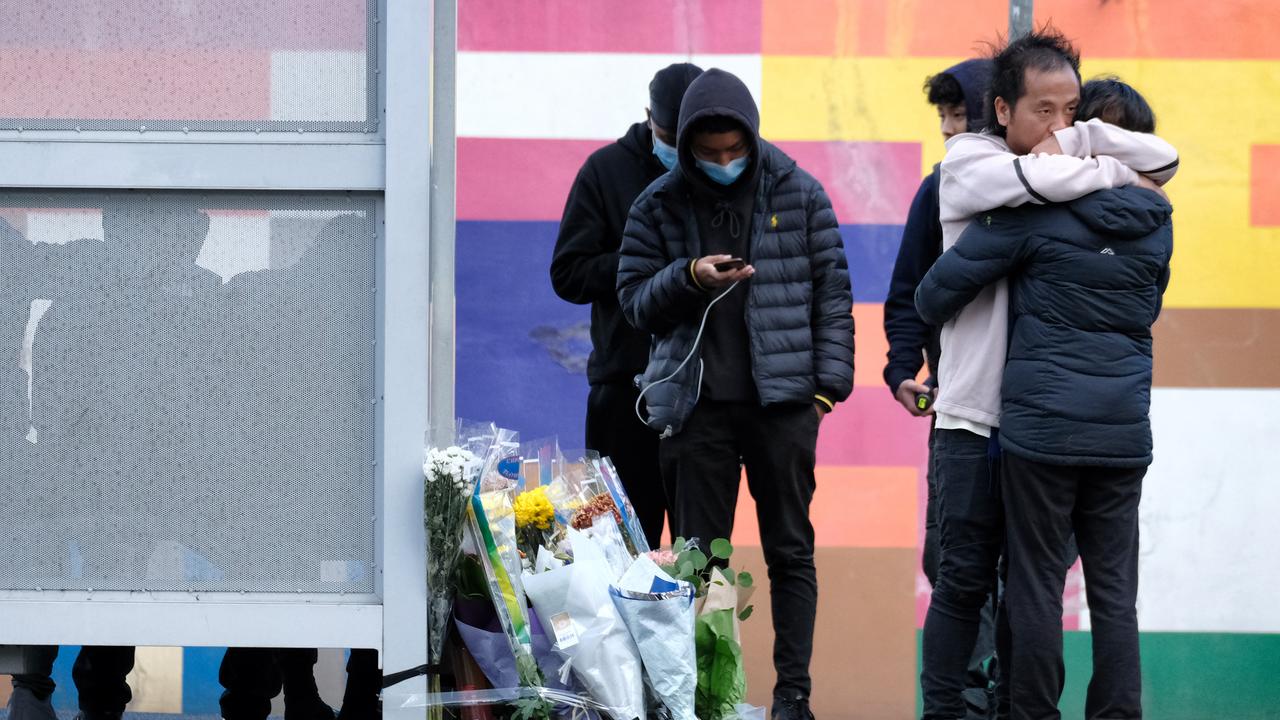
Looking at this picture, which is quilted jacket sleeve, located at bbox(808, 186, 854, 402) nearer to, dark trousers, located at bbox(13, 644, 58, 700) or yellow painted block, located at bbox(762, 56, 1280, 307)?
Result: yellow painted block, located at bbox(762, 56, 1280, 307)

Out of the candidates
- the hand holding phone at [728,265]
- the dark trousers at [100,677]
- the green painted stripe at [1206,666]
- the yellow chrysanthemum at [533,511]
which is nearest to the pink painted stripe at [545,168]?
the hand holding phone at [728,265]

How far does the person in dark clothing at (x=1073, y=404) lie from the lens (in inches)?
122

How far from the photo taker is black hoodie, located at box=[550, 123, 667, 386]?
4.12 metres

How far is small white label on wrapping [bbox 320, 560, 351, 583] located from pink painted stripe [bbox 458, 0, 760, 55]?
252cm

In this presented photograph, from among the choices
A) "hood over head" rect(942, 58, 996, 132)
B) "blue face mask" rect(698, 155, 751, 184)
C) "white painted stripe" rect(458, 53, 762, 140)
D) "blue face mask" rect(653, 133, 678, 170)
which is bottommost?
"blue face mask" rect(698, 155, 751, 184)

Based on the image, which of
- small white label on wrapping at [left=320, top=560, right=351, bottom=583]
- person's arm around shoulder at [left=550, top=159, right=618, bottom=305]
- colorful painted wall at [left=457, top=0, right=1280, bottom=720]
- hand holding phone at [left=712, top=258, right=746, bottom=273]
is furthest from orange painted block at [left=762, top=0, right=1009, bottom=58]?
small white label on wrapping at [left=320, top=560, right=351, bottom=583]

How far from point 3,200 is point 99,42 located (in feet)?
1.00

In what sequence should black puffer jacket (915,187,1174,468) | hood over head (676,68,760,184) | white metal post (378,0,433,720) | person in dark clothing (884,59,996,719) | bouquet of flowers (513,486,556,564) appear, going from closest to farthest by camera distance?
white metal post (378,0,433,720) < bouquet of flowers (513,486,556,564) < black puffer jacket (915,187,1174,468) < hood over head (676,68,760,184) < person in dark clothing (884,59,996,719)

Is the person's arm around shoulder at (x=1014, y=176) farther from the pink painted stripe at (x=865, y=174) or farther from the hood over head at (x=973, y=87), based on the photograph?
the pink painted stripe at (x=865, y=174)

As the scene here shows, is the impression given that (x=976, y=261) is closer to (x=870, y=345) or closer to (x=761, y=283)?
(x=761, y=283)

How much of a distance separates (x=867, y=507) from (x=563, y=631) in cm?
219

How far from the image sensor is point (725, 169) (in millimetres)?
3584

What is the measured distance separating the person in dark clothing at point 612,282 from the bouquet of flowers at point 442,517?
1613mm

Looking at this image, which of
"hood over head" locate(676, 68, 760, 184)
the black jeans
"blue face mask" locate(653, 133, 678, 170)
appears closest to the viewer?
the black jeans
